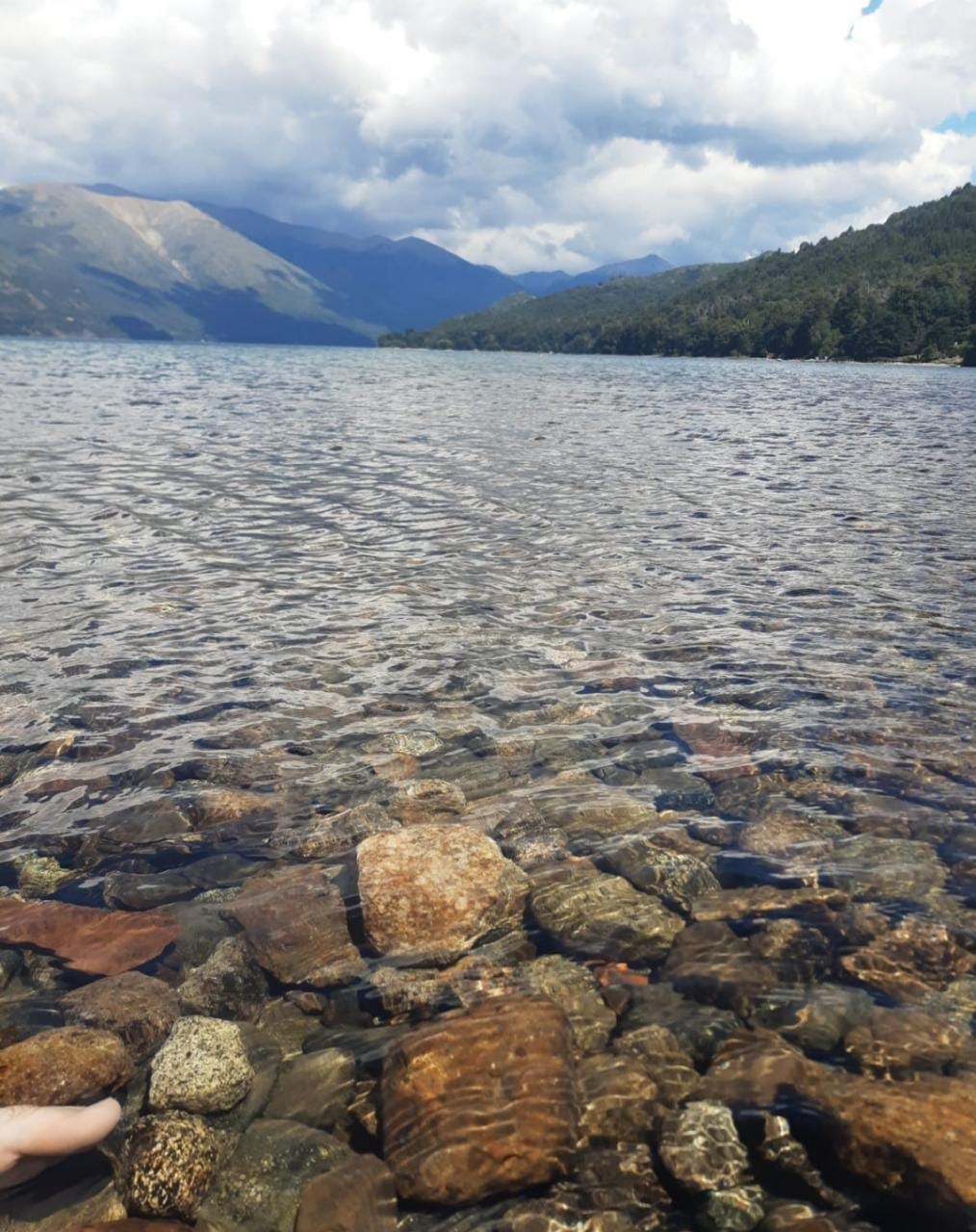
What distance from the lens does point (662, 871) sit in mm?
8500

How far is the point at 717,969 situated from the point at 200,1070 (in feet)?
13.9

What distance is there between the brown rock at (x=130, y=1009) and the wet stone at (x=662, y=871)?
440cm

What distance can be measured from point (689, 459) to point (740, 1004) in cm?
3340

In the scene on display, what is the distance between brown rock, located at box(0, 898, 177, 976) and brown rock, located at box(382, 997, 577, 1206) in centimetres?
279

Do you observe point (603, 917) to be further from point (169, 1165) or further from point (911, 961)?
point (169, 1165)

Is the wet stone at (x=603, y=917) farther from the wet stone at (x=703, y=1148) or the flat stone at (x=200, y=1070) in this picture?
the flat stone at (x=200, y=1070)

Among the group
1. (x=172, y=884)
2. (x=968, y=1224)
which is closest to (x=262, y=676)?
(x=172, y=884)

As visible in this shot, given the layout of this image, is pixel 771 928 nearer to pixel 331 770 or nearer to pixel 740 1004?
pixel 740 1004

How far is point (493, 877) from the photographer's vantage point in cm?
817

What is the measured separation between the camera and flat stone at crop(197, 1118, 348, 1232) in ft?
16.8

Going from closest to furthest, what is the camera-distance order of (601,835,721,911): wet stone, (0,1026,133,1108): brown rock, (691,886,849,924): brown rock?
1. (0,1026,133,1108): brown rock
2. (691,886,849,924): brown rock
3. (601,835,721,911): wet stone

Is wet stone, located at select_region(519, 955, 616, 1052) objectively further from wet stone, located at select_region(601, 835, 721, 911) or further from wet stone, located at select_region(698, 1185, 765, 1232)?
wet stone, located at select_region(698, 1185, 765, 1232)

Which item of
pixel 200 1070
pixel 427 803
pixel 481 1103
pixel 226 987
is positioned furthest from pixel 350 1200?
pixel 427 803

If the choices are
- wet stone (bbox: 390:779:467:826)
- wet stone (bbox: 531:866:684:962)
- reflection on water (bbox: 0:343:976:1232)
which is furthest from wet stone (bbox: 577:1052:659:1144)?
wet stone (bbox: 390:779:467:826)
